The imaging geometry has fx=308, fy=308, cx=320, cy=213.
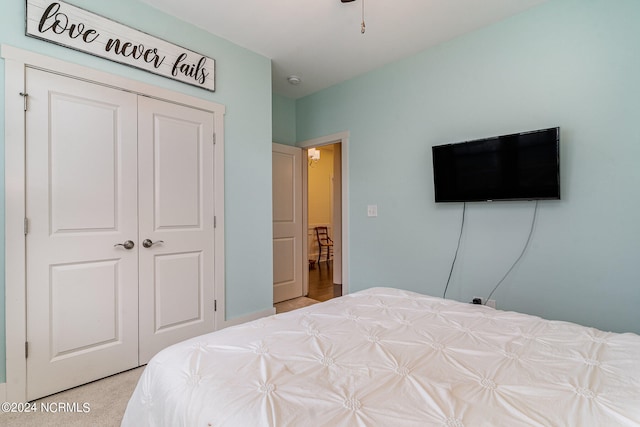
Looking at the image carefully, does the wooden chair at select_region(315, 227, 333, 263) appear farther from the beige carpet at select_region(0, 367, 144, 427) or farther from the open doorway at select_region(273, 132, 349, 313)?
the beige carpet at select_region(0, 367, 144, 427)

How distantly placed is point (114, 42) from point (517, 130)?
3.06 metres

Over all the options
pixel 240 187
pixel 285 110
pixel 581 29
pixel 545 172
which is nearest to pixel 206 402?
pixel 240 187

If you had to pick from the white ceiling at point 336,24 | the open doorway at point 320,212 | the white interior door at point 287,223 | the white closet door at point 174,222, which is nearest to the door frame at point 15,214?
the white closet door at point 174,222

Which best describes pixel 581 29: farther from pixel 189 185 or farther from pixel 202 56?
pixel 189 185

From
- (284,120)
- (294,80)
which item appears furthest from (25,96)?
(284,120)

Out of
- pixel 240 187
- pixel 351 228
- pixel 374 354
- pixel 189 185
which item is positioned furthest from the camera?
pixel 351 228

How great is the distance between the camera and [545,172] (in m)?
2.20

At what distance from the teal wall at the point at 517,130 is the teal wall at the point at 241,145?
108cm

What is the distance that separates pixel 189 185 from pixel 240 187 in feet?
1.60

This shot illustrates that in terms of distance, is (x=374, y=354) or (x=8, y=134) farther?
(x=8, y=134)

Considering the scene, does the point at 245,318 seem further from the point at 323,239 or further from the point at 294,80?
the point at 323,239

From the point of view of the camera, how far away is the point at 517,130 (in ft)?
8.04
